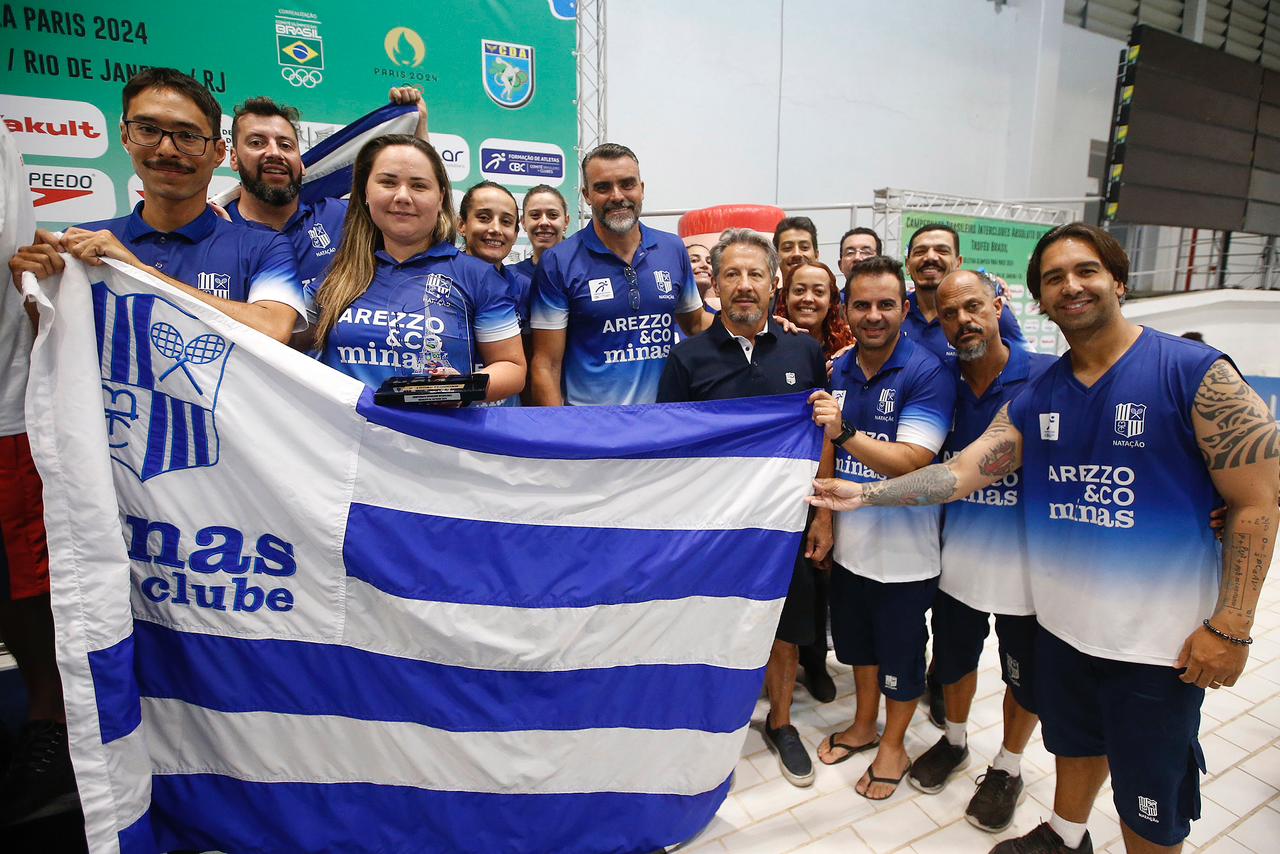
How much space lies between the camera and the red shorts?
173 centimetres

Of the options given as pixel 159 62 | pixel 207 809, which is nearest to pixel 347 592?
pixel 207 809

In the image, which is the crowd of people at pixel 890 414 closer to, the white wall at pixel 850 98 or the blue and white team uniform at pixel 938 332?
the blue and white team uniform at pixel 938 332

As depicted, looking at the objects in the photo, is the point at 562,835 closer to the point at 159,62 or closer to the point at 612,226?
Answer: the point at 612,226

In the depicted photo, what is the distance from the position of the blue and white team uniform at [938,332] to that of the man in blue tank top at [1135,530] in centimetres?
57

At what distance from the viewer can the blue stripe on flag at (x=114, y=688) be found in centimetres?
154

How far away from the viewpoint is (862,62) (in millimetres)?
7574

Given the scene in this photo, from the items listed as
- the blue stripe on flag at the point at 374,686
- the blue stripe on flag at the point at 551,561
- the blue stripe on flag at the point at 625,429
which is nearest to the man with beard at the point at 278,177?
the blue stripe on flag at the point at 625,429

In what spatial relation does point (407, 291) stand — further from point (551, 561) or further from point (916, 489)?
point (916, 489)

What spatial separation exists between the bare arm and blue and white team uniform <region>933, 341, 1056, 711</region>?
1.38m

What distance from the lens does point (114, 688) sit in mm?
1554

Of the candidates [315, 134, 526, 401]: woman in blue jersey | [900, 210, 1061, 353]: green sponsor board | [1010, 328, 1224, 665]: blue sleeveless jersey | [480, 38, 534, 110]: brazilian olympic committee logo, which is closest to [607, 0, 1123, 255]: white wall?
[480, 38, 534, 110]: brazilian olympic committee logo

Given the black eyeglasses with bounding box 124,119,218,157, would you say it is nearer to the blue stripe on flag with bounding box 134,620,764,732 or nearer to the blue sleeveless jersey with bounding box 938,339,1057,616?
the blue stripe on flag with bounding box 134,620,764,732

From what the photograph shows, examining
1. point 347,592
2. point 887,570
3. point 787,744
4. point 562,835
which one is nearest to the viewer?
point 347,592

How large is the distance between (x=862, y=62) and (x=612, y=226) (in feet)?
21.9
